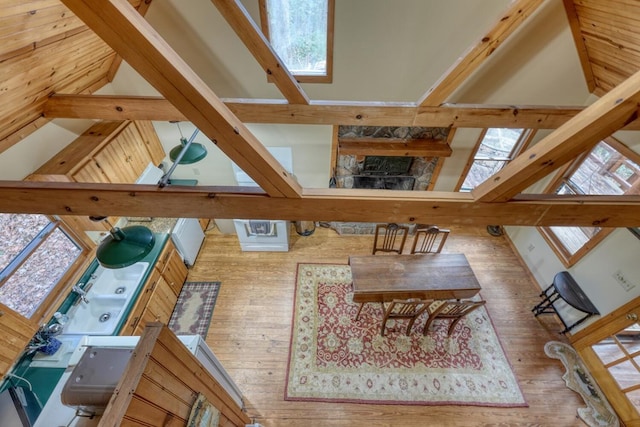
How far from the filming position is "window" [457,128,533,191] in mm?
3912

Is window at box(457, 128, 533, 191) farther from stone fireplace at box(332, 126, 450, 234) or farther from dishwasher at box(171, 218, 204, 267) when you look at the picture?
dishwasher at box(171, 218, 204, 267)

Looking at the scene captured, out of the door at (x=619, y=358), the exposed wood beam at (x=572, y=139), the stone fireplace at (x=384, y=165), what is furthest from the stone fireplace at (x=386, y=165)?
the door at (x=619, y=358)

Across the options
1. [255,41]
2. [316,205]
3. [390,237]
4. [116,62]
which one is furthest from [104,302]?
[390,237]

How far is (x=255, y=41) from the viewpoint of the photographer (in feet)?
6.28

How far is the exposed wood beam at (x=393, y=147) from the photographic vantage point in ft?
11.9

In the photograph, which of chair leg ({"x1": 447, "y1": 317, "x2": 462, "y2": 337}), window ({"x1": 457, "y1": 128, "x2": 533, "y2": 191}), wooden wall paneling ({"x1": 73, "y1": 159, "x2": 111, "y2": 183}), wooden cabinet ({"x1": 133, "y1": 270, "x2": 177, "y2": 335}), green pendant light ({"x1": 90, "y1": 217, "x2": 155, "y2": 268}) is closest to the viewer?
green pendant light ({"x1": 90, "y1": 217, "x2": 155, "y2": 268})

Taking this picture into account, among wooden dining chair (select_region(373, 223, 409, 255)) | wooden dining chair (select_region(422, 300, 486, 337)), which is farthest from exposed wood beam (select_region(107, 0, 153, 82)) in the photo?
wooden dining chair (select_region(422, 300, 486, 337))

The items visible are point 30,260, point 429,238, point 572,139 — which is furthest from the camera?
point 429,238

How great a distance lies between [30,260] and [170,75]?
8.28ft

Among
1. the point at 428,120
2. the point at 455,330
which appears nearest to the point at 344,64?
the point at 428,120

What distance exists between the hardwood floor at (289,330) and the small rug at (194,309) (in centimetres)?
10

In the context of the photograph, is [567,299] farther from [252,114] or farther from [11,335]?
[11,335]

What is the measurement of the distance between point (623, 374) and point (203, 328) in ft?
15.7

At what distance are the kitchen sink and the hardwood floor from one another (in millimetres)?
1064
